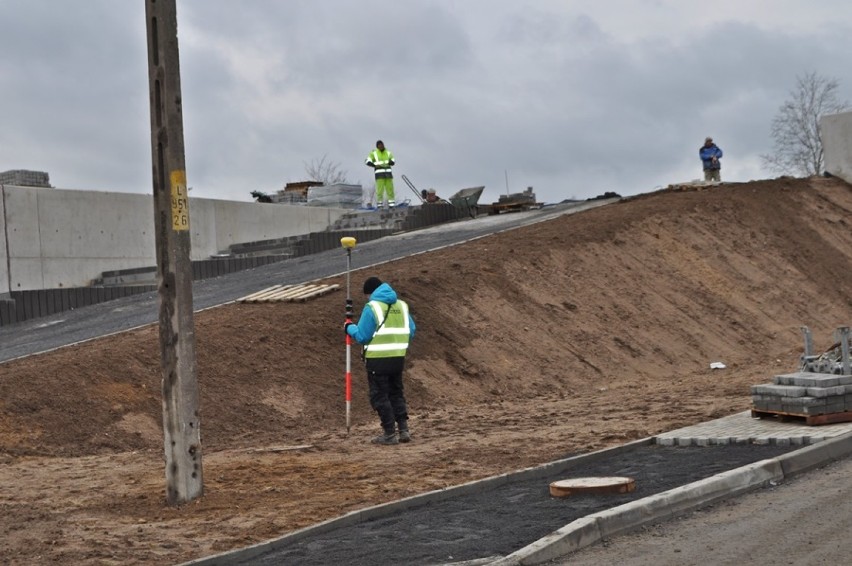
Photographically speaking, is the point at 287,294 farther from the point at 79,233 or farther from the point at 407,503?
the point at 407,503

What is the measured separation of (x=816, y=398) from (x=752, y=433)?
676 millimetres

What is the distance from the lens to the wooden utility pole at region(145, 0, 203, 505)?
9656 millimetres

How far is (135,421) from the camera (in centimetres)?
1387

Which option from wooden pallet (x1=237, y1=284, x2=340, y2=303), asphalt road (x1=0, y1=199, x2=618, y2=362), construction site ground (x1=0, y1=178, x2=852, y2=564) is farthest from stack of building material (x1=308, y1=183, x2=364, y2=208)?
wooden pallet (x1=237, y1=284, x2=340, y2=303)

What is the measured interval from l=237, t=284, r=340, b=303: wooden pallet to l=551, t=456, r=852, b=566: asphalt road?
10640 mm

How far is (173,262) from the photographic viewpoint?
973 centimetres

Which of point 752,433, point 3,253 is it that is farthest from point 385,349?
point 3,253

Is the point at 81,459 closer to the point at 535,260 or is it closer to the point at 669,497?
the point at 669,497

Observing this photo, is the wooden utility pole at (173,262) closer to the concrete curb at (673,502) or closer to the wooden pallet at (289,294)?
the concrete curb at (673,502)

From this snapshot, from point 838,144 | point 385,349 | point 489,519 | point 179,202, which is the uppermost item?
point 838,144

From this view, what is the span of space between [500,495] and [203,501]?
8.12ft

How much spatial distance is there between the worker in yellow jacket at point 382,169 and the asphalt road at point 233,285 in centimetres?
219

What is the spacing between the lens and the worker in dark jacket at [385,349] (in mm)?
12484

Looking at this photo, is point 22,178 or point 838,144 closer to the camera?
point 22,178
